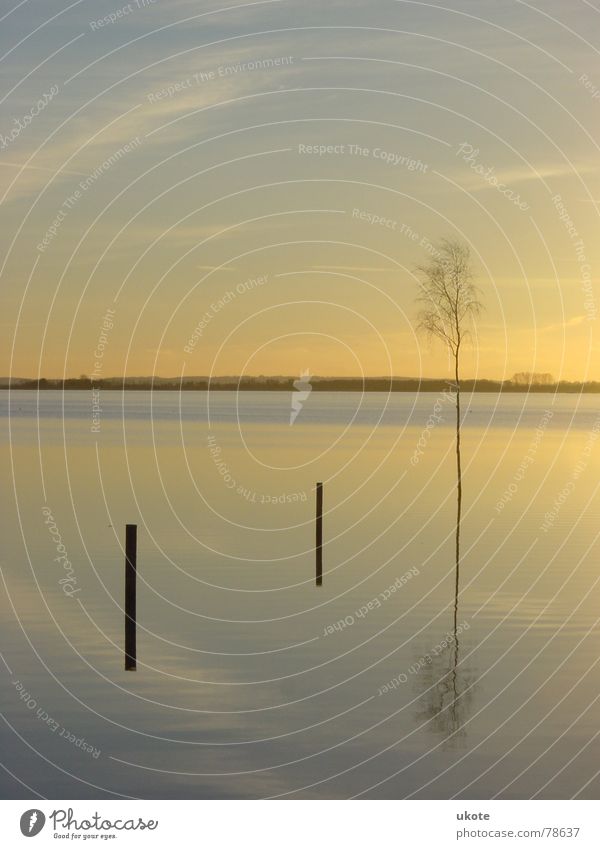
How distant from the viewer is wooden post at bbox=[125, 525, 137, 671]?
94.1ft

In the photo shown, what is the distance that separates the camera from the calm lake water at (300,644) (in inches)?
872

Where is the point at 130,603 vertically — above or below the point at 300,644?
above

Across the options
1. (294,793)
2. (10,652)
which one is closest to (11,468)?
(10,652)

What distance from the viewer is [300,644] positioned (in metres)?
31.5

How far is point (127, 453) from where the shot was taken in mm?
93250

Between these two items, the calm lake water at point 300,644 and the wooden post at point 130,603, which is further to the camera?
the wooden post at point 130,603

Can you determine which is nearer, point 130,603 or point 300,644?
point 130,603

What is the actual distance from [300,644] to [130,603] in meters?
4.18

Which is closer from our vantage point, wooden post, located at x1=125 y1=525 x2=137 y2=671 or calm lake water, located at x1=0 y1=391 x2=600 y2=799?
calm lake water, located at x1=0 y1=391 x2=600 y2=799

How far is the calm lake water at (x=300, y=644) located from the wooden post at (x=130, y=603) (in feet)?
1.03

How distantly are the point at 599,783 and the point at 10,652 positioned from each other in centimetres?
1337

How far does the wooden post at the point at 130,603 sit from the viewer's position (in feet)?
94.1

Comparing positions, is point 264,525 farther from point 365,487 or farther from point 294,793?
point 294,793

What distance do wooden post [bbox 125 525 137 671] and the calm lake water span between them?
0.31m
